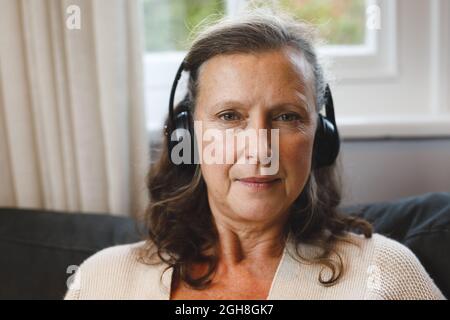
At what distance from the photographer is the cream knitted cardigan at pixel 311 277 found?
0.97 meters

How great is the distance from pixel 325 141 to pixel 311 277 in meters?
0.24

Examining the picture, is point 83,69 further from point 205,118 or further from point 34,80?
point 205,118

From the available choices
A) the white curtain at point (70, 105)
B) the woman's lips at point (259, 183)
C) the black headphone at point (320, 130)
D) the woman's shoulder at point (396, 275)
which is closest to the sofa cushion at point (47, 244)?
the white curtain at point (70, 105)

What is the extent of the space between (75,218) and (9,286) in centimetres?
19

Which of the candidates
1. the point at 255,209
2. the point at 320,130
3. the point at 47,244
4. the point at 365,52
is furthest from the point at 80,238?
the point at 365,52

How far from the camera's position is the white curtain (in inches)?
49.1

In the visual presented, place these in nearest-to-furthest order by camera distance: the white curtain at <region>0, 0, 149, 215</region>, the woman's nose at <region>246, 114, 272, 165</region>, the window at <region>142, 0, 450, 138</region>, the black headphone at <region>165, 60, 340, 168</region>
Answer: the woman's nose at <region>246, 114, 272, 165</region>, the black headphone at <region>165, 60, 340, 168</region>, the white curtain at <region>0, 0, 149, 215</region>, the window at <region>142, 0, 450, 138</region>

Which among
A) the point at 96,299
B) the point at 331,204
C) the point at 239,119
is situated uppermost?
the point at 239,119

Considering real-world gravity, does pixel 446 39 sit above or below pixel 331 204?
above

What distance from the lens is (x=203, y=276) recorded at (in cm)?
105

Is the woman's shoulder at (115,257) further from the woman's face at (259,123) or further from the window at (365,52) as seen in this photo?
the window at (365,52)

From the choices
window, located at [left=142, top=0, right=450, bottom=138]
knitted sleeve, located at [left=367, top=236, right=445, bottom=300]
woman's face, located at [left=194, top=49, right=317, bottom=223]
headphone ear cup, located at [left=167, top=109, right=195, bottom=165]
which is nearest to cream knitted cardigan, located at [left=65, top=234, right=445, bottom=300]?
knitted sleeve, located at [left=367, top=236, right=445, bottom=300]

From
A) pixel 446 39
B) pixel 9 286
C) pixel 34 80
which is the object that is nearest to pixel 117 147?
pixel 34 80

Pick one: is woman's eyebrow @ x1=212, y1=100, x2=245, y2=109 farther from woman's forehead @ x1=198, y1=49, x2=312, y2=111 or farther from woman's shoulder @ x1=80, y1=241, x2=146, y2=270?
woman's shoulder @ x1=80, y1=241, x2=146, y2=270
